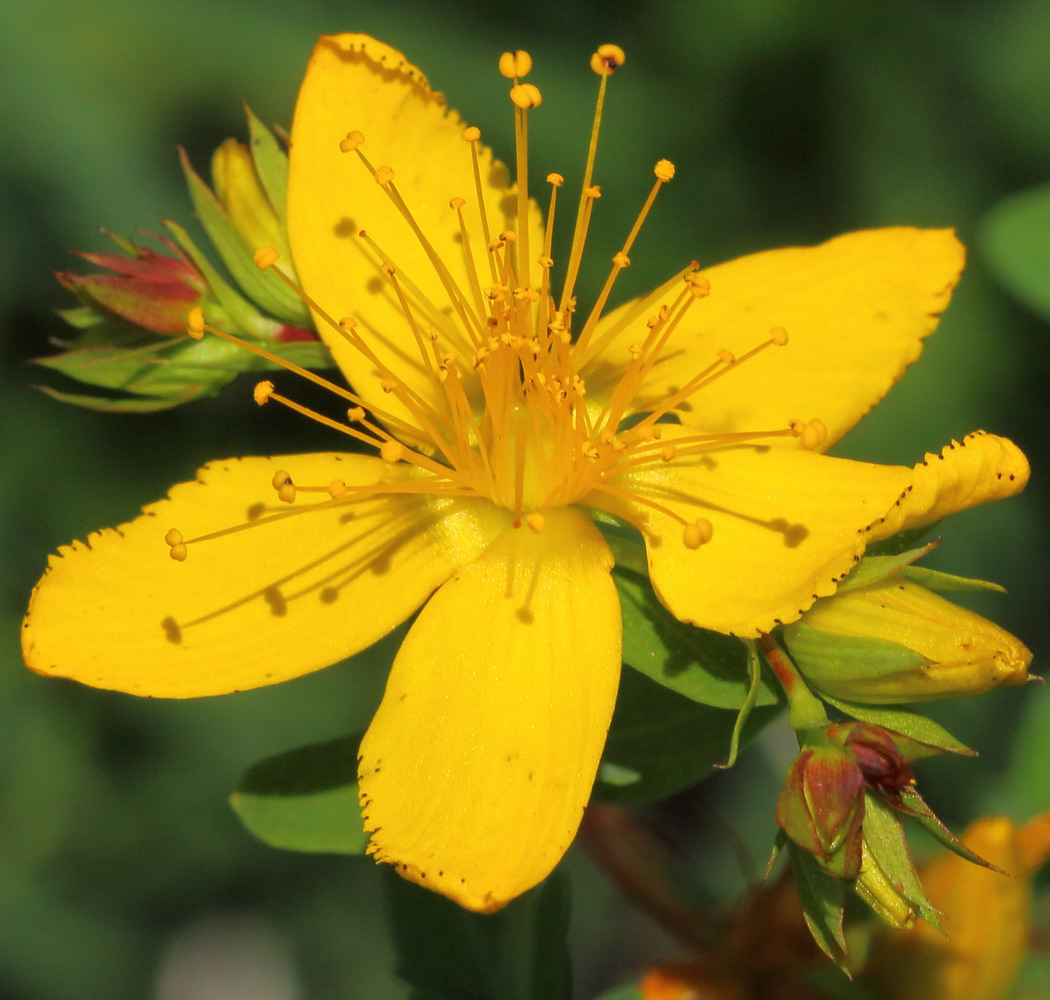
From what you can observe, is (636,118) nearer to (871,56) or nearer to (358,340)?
(871,56)

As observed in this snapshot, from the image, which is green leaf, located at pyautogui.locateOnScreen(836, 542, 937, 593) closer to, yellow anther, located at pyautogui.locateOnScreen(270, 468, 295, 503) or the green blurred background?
yellow anther, located at pyautogui.locateOnScreen(270, 468, 295, 503)

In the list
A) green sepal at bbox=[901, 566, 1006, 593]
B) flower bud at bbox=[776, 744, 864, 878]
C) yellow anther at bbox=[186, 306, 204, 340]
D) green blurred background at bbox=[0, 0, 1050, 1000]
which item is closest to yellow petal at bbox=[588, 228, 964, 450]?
green sepal at bbox=[901, 566, 1006, 593]

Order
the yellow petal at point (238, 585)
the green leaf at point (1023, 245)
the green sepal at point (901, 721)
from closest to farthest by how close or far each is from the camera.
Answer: the green sepal at point (901, 721)
the yellow petal at point (238, 585)
the green leaf at point (1023, 245)

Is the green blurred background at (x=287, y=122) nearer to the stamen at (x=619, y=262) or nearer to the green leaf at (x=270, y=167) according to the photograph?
the green leaf at (x=270, y=167)

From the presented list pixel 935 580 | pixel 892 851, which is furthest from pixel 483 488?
pixel 892 851

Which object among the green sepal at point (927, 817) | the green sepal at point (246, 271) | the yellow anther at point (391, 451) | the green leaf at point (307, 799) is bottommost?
the green leaf at point (307, 799)

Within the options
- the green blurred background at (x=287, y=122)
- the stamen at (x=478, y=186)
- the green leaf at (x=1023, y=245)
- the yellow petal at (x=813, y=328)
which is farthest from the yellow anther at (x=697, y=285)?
the green blurred background at (x=287, y=122)

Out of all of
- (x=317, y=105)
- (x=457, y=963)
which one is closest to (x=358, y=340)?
(x=317, y=105)
